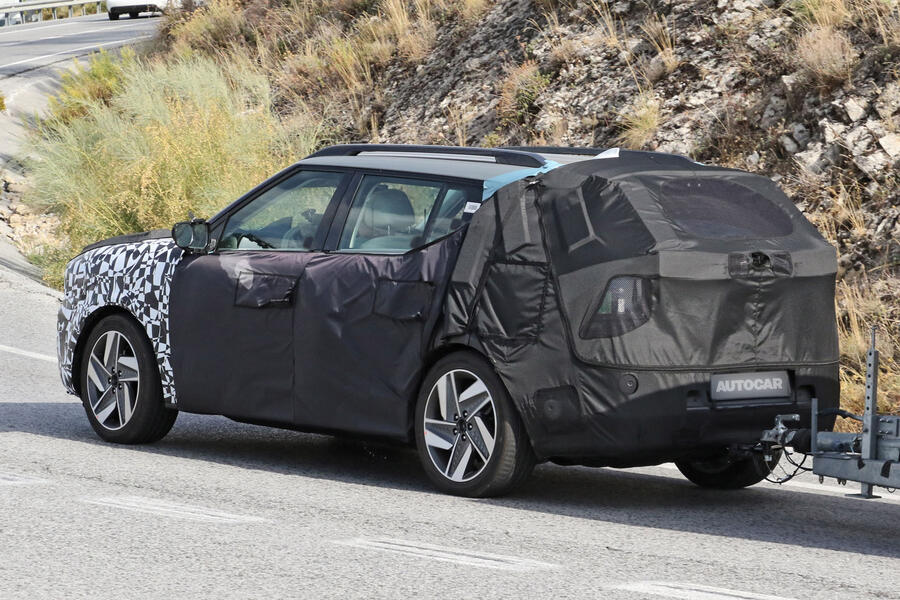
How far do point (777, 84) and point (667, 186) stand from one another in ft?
26.6

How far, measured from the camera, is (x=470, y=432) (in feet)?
23.4

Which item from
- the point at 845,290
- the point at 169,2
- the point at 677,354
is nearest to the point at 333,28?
the point at 169,2

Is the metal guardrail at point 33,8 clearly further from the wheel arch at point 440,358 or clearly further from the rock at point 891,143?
the wheel arch at point 440,358

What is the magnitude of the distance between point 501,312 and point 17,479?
2.67 m

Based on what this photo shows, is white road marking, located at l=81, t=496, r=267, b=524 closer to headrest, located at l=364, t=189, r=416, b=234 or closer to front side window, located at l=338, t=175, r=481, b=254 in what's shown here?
front side window, located at l=338, t=175, r=481, b=254

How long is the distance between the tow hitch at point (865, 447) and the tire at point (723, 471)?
1.06 meters

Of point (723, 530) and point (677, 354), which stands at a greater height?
point (677, 354)

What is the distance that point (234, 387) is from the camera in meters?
8.07

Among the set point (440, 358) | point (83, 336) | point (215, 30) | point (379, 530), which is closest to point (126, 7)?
point (215, 30)

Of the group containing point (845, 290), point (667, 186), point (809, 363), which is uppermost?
point (667, 186)

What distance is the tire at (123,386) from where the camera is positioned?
848 centimetres

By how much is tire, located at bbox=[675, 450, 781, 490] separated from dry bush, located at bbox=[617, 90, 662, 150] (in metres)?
7.63

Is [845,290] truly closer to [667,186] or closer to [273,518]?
[667,186]

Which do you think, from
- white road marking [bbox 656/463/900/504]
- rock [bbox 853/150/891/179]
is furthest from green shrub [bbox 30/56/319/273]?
white road marking [bbox 656/463/900/504]
